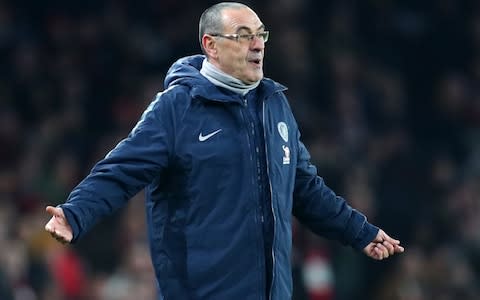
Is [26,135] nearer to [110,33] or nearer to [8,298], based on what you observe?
[110,33]

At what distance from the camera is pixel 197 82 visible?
5.81 metres

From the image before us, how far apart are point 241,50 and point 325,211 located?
83cm

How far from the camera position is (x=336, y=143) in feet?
41.4

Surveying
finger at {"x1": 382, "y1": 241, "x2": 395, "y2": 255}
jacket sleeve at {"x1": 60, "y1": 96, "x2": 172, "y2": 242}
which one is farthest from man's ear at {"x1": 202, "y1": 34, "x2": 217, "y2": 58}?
finger at {"x1": 382, "y1": 241, "x2": 395, "y2": 255}

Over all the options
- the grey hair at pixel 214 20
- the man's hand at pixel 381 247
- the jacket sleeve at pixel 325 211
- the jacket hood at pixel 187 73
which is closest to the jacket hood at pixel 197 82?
the jacket hood at pixel 187 73

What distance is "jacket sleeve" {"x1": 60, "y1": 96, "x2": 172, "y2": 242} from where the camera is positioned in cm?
546

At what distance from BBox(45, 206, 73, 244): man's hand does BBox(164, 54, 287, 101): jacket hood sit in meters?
0.80

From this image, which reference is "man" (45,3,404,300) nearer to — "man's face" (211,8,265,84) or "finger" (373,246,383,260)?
"man's face" (211,8,265,84)

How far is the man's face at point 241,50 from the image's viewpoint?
5.80 meters

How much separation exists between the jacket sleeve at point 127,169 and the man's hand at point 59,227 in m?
0.12

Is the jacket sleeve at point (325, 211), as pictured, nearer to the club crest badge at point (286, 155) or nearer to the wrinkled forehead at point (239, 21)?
the club crest badge at point (286, 155)

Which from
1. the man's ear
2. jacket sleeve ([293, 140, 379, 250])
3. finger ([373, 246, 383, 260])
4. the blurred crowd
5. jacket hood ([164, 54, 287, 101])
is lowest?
the blurred crowd

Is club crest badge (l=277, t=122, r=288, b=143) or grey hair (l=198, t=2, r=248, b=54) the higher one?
grey hair (l=198, t=2, r=248, b=54)

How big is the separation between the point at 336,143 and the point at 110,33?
2.51m
